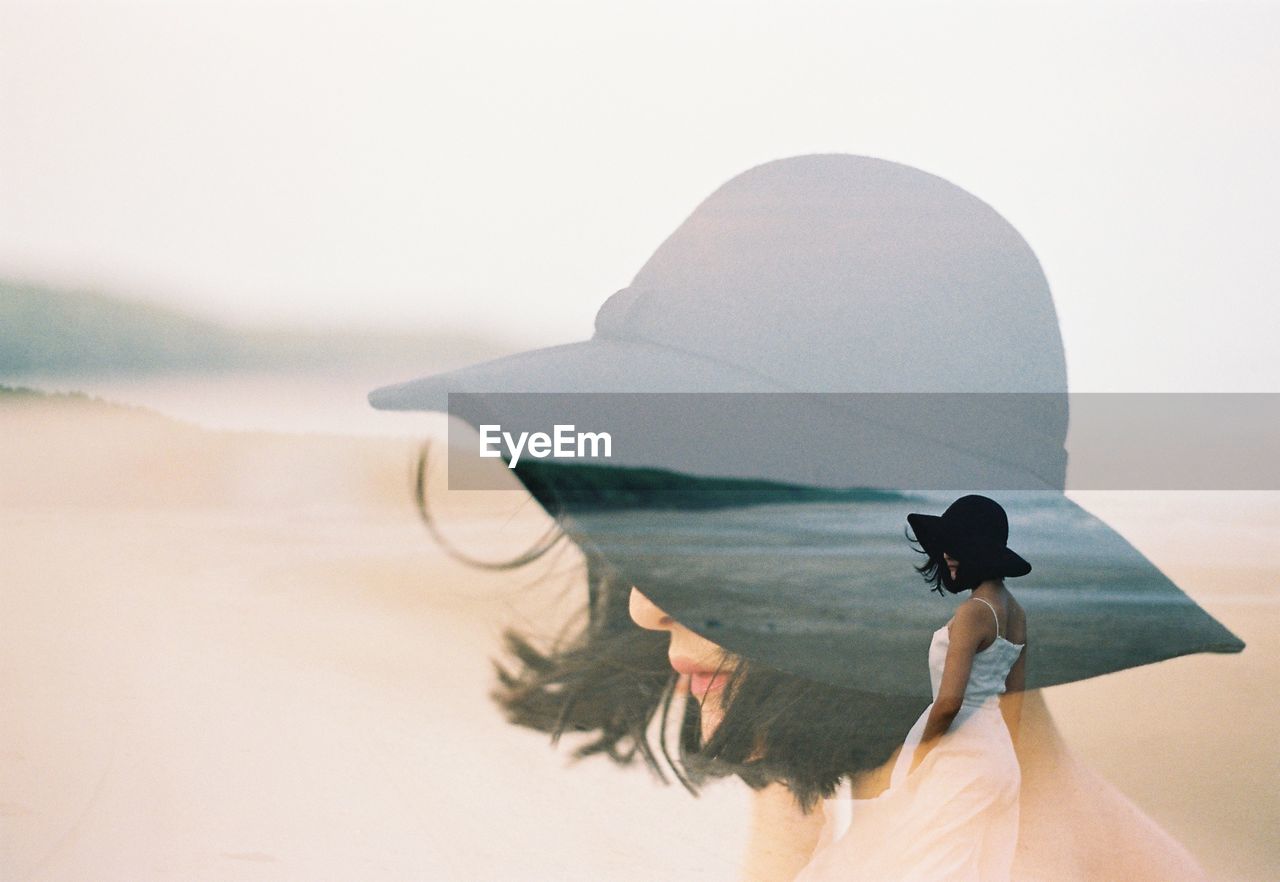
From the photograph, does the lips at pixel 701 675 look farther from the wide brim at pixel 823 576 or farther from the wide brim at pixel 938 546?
the wide brim at pixel 938 546

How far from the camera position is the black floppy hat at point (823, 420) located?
55.5 inches

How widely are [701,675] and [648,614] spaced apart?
0.38ft

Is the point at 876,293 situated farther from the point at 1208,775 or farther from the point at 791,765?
the point at 1208,775

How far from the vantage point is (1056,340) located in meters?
1.48

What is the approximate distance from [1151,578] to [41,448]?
177 cm

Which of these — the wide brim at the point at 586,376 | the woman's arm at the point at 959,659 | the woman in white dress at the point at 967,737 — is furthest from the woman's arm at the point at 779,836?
the wide brim at the point at 586,376

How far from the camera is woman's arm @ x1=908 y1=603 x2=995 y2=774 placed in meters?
1.35

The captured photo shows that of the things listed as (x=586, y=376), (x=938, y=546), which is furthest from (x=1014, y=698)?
(x=586, y=376)

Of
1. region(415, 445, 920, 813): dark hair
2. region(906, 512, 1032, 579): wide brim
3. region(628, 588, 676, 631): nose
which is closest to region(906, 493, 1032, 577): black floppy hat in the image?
region(906, 512, 1032, 579): wide brim

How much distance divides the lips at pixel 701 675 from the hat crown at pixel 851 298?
433 mm

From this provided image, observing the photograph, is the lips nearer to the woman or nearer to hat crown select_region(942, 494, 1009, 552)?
the woman

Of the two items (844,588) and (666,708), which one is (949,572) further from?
(666,708)

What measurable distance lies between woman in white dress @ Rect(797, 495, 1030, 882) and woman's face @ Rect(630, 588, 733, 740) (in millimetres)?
271

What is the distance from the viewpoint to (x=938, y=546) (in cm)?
144
